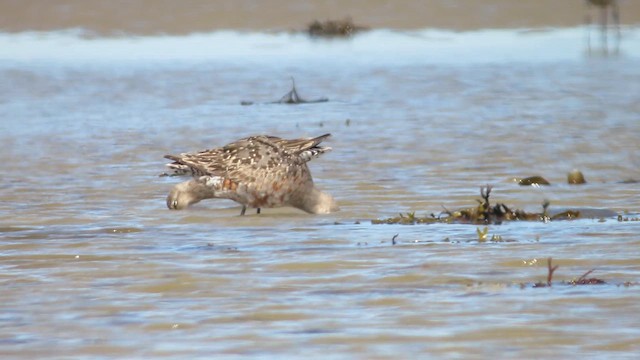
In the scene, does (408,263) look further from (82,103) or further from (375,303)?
(82,103)

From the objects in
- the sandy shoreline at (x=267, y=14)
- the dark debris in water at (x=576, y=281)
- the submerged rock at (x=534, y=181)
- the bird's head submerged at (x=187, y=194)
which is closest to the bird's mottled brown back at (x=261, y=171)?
the bird's head submerged at (x=187, y=194)

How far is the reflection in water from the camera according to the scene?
2914 cm

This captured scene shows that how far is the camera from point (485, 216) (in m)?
10.4

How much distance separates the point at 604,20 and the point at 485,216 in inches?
833

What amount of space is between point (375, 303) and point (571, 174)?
5.25m

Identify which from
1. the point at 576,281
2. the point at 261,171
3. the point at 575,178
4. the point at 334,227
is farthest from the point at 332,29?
the point at 576,281

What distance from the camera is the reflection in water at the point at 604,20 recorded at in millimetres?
29141

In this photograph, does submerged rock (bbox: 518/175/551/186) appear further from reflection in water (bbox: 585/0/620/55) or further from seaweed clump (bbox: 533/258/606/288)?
reflection in water (bbox: 585/0/620/55)

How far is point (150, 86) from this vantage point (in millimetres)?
23984

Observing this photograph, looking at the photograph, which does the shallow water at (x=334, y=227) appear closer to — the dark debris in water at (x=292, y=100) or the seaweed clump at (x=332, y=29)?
the dark debris in water at (x=292, y=100)

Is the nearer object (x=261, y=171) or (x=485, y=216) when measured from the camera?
(x=485, y=216)

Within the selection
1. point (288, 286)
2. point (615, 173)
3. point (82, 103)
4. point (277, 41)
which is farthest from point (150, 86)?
point (288, 286)

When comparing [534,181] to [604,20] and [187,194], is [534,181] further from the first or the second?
[604,20]

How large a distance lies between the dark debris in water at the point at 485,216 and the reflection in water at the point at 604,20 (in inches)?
694
